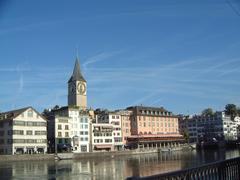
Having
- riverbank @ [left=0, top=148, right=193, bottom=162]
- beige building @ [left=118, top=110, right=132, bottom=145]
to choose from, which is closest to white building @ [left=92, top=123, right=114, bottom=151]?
beige building @ [left=118, top=110, right=132, bottom=145]

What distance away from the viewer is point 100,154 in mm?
98688

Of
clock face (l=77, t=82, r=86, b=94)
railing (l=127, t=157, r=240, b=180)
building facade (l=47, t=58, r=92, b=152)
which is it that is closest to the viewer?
railing (l=127, t=157, r=240, b=180)

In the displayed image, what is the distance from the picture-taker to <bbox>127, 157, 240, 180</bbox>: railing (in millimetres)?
10562

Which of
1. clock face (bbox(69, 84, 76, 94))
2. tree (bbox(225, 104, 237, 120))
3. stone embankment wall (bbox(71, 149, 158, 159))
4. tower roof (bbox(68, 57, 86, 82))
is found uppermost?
tower roof (bbox(68, 57, 86, 82))

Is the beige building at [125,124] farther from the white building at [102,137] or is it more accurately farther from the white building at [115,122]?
the white building at [102,137]

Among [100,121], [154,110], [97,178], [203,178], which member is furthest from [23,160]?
[203,178]

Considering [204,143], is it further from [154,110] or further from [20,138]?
[20,138]

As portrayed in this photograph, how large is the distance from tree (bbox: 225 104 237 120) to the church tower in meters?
73.0

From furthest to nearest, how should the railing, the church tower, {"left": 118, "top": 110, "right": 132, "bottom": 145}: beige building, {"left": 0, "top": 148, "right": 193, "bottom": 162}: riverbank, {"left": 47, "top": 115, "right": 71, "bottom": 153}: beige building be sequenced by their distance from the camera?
the church tower, {"left": 118, "top": 110, "right": 132, "bottom": 145}: beige building, {"left": 47, "top": 115, "right": 71, "bottom": 153}: beige building, {"left": 0, "top": 148, "right": 193, "bottom": 162}: riverbank, the railing

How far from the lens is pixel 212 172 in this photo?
13.0 m

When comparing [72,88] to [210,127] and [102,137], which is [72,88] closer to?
[102,137]

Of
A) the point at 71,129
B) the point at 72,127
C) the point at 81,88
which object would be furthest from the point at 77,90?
the point at 71,129

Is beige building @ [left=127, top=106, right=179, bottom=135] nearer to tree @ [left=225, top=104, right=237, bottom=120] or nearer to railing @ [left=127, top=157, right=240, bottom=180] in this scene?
tree @ [left=225, top=104, right=237, bottom=120]

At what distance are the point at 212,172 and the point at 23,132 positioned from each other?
83.0 metres
